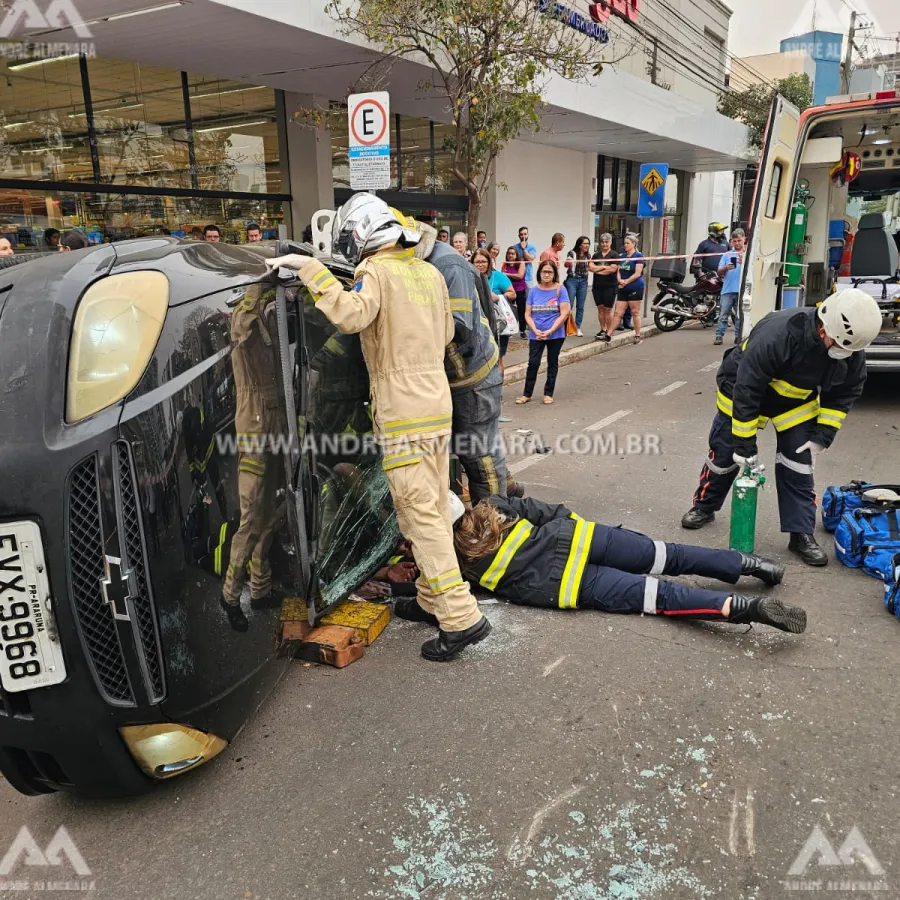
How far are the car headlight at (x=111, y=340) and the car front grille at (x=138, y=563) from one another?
15cm

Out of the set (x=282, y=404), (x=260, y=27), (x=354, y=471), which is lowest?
(x=354, y=471)

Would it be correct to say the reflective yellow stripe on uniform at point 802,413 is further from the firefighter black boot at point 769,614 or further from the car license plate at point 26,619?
the car license plate at point 26,619

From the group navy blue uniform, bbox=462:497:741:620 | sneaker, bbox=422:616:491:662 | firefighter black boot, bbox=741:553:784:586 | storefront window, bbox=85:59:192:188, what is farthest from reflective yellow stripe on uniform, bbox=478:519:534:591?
storefront window, bbox=85:59:192:188

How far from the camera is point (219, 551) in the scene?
2.39m

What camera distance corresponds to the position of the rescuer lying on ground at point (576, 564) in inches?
134

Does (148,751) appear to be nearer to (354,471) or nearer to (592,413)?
(354,471)

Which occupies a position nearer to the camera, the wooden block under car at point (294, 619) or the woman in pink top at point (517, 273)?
the wooden block under car at point (294, 619)

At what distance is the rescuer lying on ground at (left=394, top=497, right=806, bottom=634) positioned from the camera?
342cm

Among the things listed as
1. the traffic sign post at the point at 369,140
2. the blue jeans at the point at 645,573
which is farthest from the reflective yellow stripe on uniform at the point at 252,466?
the traffic sign post at the point at 369,140

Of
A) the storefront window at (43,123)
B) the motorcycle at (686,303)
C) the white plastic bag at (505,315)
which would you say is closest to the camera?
the white plastic bag at (505,315)

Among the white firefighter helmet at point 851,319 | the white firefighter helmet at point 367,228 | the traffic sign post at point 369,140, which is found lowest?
the white firefighter helmet at point 851,319

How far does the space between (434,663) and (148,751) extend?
4.08ft

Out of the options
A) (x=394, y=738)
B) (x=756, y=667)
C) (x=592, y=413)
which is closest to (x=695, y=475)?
(x=592, y=413)

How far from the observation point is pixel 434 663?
319 centimetres
